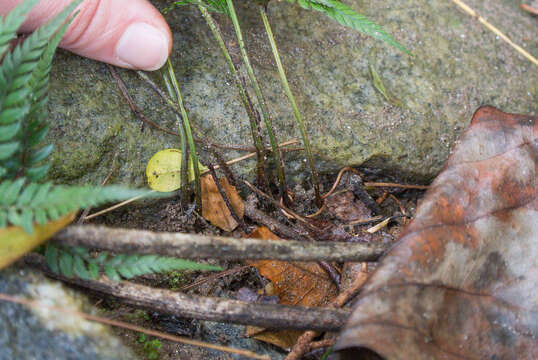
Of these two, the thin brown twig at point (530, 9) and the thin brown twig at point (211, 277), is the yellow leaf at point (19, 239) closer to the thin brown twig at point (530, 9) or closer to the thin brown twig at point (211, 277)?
the thin brown twig at point (211, 277)

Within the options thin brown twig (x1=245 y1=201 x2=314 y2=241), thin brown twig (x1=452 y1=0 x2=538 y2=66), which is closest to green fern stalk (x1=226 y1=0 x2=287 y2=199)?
thin brown twig (x1=245 y1=201 x2=314 y2=241)

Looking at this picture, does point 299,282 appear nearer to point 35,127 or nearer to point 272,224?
point 272,224

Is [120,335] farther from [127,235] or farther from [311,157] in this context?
[311,157]

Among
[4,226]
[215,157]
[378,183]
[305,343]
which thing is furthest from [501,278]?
[4,226]

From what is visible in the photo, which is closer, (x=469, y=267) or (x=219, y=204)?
(x=469, y=267)

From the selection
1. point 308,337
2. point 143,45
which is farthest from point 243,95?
point 308,337

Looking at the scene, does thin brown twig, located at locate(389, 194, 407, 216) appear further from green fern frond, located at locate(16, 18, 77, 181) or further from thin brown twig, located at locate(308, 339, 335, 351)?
green fern frond, located at locate(16, 18, 77, 181)

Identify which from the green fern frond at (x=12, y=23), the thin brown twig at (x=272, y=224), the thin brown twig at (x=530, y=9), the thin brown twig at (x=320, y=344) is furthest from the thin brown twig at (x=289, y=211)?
the thin brown twig at (x=530, y=9)
